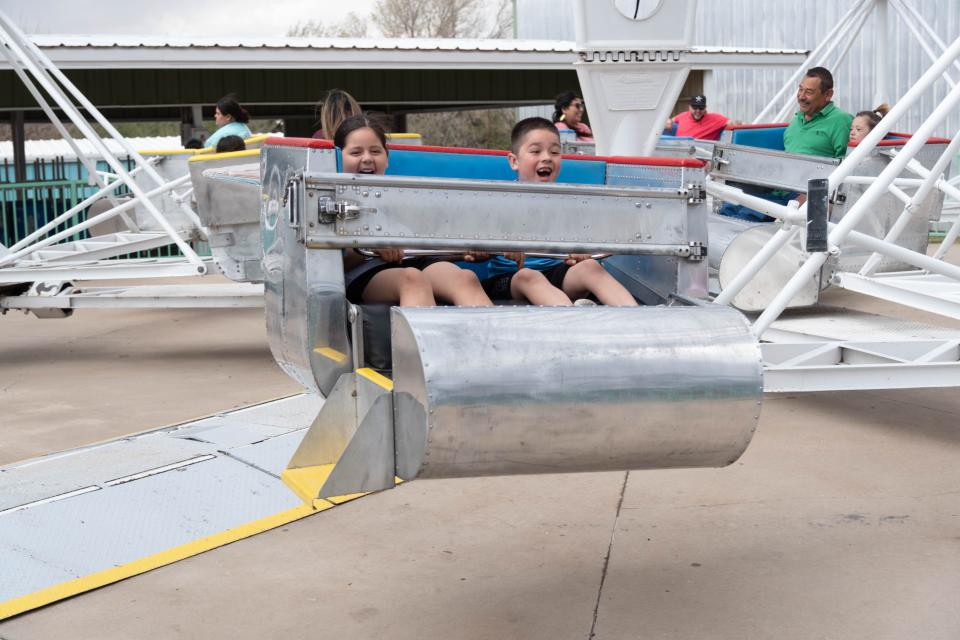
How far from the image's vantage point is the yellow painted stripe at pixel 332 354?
3230 mm

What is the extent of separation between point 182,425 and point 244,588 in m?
2.39

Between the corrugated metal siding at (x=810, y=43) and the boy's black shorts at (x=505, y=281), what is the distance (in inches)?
492

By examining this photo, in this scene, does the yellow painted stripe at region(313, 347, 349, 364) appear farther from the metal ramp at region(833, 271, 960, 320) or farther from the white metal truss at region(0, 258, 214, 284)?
the white metal truss at region(0, 258, 214, 284)

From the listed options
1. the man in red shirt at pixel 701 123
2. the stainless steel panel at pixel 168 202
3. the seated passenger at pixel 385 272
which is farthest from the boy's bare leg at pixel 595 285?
the stainless steel panel at pixel 168 202

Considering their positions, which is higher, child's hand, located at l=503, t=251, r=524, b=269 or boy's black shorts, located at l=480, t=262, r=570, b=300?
child's hand, located at l=503, t=251, r=524, b=269

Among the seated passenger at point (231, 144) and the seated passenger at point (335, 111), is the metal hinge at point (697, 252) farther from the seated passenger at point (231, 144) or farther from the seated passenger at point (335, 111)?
the seated passenger at point (231, 144)

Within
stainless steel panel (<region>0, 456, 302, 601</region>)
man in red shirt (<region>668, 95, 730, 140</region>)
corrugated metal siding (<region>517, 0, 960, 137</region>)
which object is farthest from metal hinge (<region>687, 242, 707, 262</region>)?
corrugated metal siding (<region>517, 0, 960, 137</region>)

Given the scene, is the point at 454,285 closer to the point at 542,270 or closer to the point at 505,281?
the point at 505,281

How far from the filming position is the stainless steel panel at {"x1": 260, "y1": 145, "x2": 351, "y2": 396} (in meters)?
3.20

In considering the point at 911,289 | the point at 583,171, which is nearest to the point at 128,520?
the point at 583,171

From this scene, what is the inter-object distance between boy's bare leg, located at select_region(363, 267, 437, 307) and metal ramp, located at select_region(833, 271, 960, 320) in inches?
129

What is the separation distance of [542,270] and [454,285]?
52 centimetres

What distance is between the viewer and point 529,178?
3.78 meters

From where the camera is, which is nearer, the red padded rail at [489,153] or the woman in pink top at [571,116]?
the red padded rail at [489,153]
